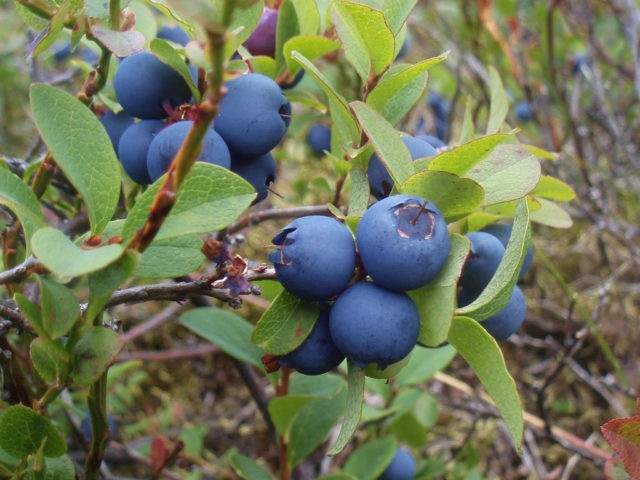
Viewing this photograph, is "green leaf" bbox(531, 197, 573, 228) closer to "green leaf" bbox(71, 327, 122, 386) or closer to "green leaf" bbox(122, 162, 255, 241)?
"green leaf" bbox(122, 162, 255, 241)

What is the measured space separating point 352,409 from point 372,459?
642 mm

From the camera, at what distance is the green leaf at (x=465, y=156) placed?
0.75 metres

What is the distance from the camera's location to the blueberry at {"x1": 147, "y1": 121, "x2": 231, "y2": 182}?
796 mm

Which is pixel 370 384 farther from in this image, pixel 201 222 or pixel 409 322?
pixel 201 222

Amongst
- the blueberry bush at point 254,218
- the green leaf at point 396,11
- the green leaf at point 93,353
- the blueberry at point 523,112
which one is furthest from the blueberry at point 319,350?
the blueberry at point 523,112

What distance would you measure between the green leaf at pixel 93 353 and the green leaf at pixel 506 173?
1.45ft

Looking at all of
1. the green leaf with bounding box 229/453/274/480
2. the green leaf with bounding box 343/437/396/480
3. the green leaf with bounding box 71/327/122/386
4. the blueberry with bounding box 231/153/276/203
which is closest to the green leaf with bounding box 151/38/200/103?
the blueberry with bounding box 231/153/276/203

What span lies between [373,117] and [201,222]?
24 centimetres

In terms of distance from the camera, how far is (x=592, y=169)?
2.25 m

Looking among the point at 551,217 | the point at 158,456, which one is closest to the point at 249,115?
the point at 551,217

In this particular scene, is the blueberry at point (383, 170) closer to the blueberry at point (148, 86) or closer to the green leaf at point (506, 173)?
the green leaf at point (506, 173)

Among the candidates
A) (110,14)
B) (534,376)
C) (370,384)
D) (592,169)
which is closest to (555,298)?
(534,376)

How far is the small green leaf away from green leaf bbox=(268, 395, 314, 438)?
0.54 meters

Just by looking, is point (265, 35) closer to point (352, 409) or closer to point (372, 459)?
point (352, 409)
